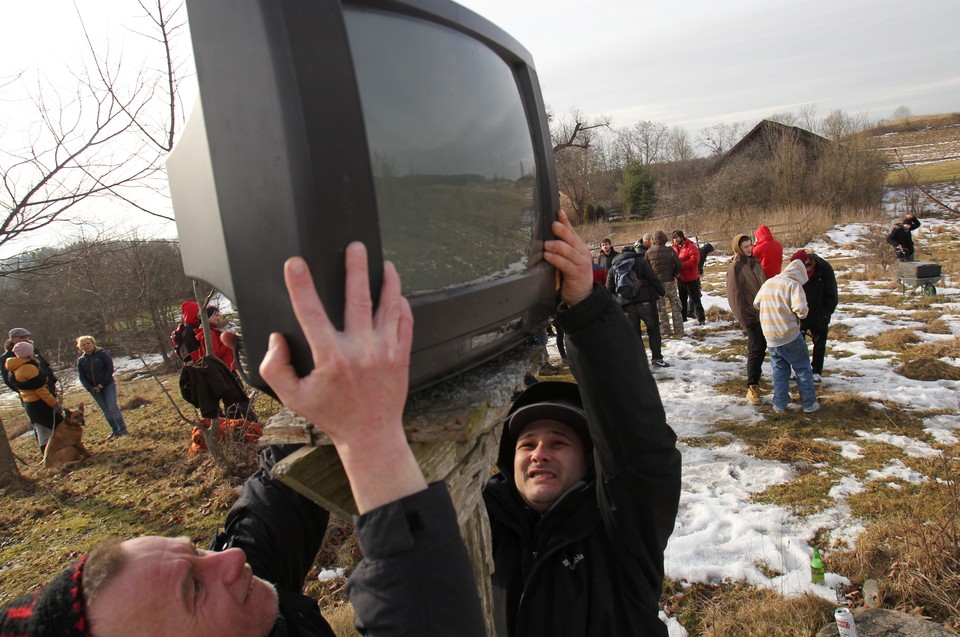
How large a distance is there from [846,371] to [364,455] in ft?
25.6

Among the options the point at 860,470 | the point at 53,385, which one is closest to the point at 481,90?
the point at 860,470

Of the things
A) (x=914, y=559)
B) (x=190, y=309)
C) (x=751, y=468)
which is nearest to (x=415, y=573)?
(x=914, y=559)

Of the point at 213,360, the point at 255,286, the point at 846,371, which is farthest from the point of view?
the point at 846,371

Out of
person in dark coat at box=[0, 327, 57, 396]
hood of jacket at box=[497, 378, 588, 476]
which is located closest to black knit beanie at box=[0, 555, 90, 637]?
hood of jacket at box=[497, 378, 588, 476]

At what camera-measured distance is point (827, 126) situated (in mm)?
28828

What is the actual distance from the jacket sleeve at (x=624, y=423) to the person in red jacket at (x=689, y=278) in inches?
351

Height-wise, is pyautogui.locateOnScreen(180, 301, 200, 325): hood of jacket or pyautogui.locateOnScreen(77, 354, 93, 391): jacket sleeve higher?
pyautogui.locateOnScreen(180, 301, 200, 325): hood of jacket

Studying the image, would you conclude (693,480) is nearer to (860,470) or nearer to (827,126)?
(860,470)

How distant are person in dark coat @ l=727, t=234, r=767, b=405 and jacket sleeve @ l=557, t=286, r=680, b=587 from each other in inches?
219

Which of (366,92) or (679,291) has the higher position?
(366,92)

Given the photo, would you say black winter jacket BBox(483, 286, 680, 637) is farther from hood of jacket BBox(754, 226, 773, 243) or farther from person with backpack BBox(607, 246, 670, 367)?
hood of jacket BBox(754, 226, 773, 243)

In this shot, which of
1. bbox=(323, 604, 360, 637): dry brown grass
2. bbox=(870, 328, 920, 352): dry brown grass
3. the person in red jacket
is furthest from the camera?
the person in red jacket

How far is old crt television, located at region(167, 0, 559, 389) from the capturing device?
754 millimetres

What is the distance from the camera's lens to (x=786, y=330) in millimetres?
5539
